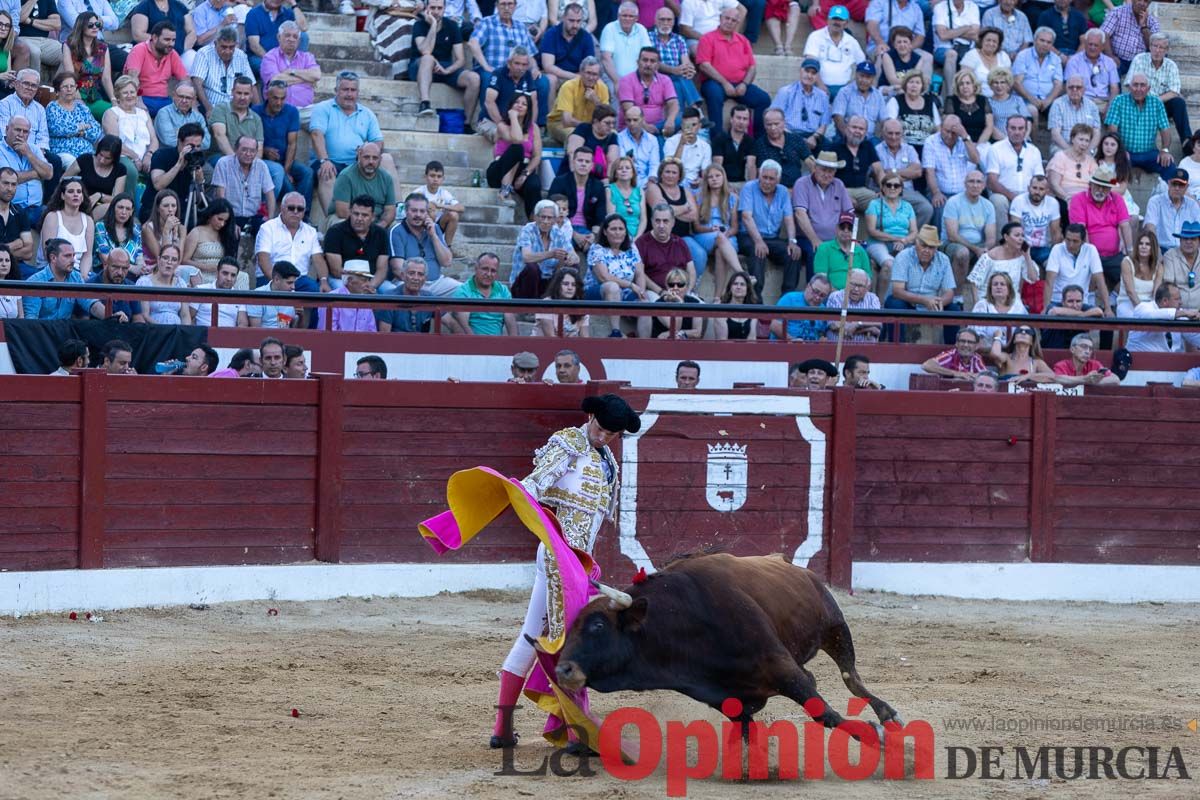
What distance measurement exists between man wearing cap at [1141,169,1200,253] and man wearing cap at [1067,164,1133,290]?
0.24 meters

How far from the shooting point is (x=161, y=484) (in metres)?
8.45

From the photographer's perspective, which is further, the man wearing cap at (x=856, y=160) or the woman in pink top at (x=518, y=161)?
the man wearing cap at (x=856, y=160)

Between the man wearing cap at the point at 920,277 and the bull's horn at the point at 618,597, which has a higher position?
the man wearing cap at the point at 920,277

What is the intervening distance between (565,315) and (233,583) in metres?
2.88

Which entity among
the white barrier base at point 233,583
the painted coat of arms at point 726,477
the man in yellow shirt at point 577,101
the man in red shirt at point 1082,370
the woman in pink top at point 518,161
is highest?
the man in yellow shirt at point 577,101

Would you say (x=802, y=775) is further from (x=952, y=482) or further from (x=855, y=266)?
(x=855, y=266)

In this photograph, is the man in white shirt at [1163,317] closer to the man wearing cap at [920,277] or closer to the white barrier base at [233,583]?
the man wearing cap at [920,277]

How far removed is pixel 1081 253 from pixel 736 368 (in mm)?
3285

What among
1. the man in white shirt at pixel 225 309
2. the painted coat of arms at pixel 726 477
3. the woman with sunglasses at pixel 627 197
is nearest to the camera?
the painted coat of arms at pixel 726 477

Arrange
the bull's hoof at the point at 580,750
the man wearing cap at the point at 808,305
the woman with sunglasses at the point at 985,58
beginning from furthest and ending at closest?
1. the woman with sunglasses at the point at 985,58
2. the man wearing cap at the point at 808,305
3. the bull's hoof at the point at 580,750

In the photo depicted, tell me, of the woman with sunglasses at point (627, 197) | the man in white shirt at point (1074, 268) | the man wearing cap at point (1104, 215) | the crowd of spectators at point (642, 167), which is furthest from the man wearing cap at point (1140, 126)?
the woman with sunglasses at point (627, 197)

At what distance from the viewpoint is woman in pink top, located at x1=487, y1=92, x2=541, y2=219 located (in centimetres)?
1190

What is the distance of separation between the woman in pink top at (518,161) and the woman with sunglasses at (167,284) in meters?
2.89

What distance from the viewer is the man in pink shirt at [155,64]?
11219 millimetres
